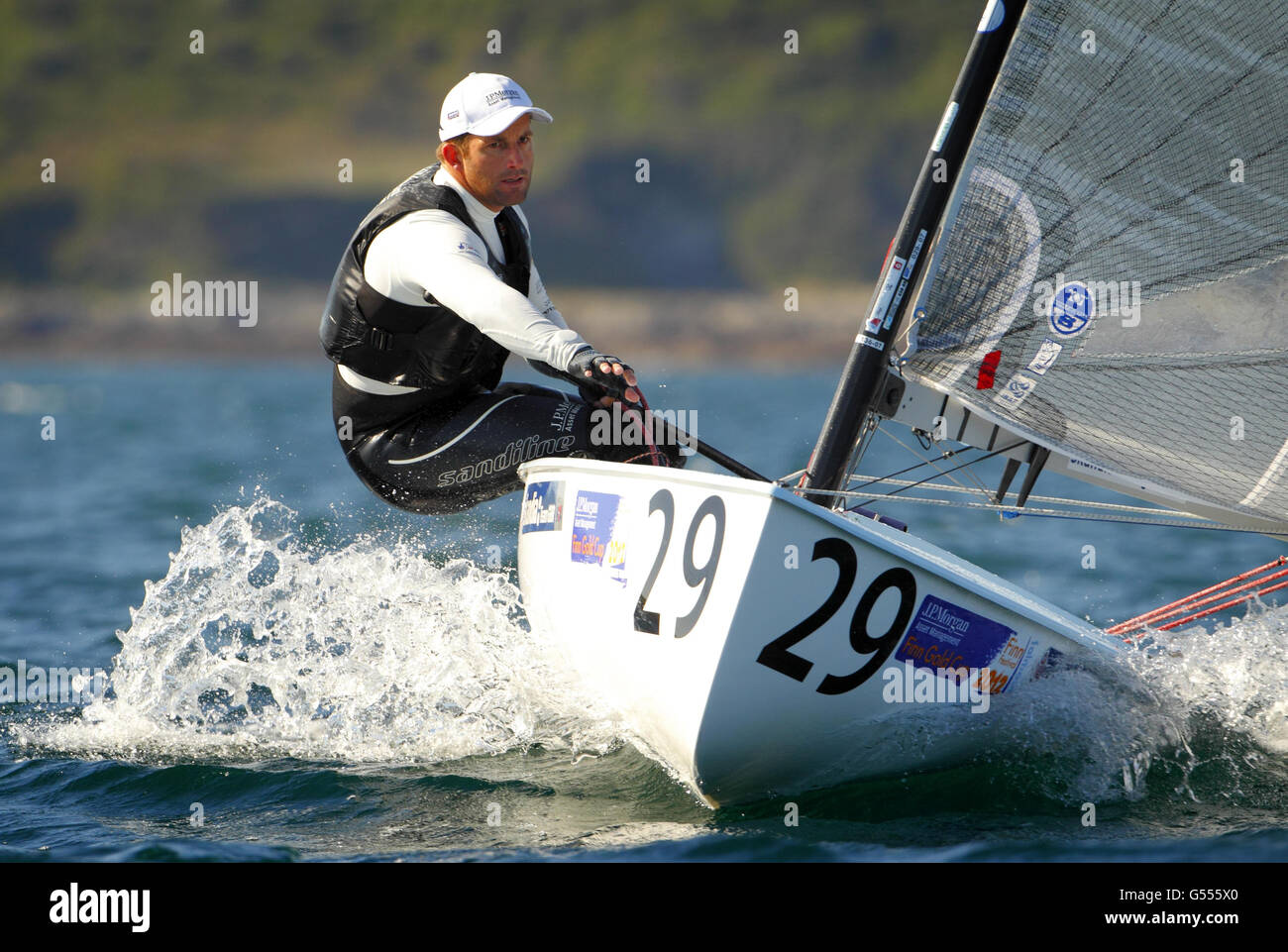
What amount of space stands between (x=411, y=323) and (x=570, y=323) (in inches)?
2476

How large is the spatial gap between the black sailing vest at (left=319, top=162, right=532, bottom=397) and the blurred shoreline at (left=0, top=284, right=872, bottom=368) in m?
58.0

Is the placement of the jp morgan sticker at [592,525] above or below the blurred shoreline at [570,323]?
below

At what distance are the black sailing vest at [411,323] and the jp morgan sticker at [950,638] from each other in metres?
1.47

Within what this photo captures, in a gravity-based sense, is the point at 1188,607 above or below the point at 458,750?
above

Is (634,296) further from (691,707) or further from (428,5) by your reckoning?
(691,707)

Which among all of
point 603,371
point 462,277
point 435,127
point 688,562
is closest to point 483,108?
point 462,277

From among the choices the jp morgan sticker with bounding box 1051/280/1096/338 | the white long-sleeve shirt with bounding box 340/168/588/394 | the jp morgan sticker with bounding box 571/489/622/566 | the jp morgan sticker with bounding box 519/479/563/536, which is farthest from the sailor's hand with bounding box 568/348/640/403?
the jp morgan sticker with bounding box 1051/280/1096/338

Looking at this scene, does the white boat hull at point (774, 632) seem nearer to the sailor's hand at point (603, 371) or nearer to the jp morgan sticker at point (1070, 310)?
the sailor's hand at point (603, 371)

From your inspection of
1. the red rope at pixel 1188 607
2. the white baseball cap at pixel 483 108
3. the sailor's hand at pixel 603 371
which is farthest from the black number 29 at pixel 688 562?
the red rope at pixel 1188 607

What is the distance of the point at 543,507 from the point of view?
3746 mm

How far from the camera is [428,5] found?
109m

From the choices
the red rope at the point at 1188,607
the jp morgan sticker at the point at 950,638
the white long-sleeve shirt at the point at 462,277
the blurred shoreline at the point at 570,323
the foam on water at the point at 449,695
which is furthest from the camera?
the blurred shoreline at the point at 570,323

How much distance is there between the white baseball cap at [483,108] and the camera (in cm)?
371

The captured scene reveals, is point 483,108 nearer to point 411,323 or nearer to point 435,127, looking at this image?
point 411,323
